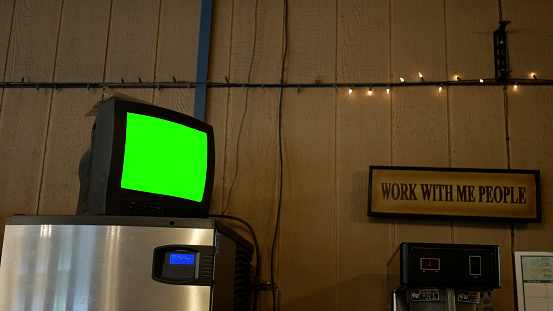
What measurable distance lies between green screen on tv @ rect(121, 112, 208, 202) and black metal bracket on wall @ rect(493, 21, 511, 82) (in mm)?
1316

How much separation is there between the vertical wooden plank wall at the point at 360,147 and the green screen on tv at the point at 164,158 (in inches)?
28.1

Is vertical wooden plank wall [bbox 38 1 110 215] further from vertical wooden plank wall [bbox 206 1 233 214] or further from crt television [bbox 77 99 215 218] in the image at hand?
crt television [bbox 77 99 215 218]

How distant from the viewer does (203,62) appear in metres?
2.75

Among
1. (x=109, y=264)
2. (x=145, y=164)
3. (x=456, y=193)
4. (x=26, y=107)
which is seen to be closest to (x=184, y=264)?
(x=109, y=264)

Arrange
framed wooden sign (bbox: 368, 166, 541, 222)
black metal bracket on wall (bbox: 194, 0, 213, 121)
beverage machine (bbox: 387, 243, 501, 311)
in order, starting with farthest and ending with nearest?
1. black metal bracket on wall (bbox: 194, 0, 213, 121)
2. framed wooden sign (bbox: 368, 166, 541, 222)
3. beverage machine (bbox: 387, 243, 501, 311)

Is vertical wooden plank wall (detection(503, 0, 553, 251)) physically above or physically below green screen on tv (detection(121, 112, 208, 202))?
above

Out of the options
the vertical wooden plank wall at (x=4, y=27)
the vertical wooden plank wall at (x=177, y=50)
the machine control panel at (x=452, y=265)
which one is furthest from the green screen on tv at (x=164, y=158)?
the vertical wooden plank wall at (x=4, y=27)

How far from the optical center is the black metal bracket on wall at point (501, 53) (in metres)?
2.59

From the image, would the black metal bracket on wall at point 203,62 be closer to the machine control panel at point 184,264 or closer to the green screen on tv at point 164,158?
the green screen on tv at point 164,158

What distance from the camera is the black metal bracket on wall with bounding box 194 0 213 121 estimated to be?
268 cm

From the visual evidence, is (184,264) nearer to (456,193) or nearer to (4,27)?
(456,193)

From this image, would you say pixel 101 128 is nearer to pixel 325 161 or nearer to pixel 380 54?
pixel 325 161

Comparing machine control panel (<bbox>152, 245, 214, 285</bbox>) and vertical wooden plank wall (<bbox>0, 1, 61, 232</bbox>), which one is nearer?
machine control panel (<bbox>152, 245, 214, 285</bbox>)

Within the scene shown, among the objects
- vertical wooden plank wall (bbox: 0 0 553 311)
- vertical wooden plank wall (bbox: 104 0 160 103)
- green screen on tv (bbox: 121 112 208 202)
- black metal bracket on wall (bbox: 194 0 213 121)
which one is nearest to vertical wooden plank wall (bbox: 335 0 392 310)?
vertical wooden plank wall (bbox: 0 0 553 311)
